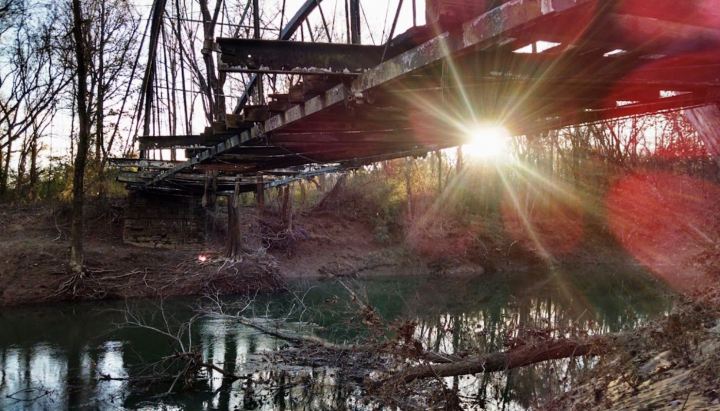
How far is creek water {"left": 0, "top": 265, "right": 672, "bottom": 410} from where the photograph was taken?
283 inches

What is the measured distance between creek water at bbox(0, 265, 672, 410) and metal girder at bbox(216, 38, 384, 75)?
3.62 m

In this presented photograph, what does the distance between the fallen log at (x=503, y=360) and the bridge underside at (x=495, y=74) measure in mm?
2416

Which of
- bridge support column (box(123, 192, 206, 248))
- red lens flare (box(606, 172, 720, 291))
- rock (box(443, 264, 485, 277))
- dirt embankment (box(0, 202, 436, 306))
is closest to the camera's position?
dirt embankment (box(0, 202, 436, 306))

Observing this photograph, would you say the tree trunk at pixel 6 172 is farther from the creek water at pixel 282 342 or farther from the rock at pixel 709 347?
the rock at pixel 709 347

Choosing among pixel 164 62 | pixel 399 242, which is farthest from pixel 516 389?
pixel 399 242

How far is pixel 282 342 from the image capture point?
1008 cm

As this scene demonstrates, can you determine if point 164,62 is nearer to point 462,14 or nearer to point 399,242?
point 462,14

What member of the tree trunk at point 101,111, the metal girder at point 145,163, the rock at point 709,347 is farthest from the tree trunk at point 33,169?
the rock at point 709,347

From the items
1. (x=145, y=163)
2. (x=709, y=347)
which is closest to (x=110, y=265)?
(x=145, y=163)

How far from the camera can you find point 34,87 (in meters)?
21.9

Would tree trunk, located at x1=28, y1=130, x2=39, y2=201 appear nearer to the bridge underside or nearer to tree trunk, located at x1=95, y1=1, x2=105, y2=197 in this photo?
tree trunk, located at x1=95, y1=1, x2=105, y2=197

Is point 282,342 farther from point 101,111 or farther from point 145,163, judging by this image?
point 101,111

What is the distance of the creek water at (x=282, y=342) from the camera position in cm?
718

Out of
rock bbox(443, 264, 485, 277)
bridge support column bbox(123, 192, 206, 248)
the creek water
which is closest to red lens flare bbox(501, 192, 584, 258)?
rock bbox(443, 264, 485, 277)
